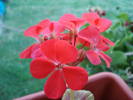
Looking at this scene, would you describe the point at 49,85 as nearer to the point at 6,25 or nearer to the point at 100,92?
the point at 100,92

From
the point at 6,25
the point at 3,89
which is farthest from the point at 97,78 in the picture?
the point at 6,25

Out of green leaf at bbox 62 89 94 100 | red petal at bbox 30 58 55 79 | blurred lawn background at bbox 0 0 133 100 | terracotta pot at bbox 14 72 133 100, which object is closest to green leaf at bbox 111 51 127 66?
blurred lawn background at bbox 0 0 133 100

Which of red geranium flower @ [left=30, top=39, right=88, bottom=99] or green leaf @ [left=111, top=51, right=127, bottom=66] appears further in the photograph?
green leaf @ [left=111, top=51, right=127, bottom=66]

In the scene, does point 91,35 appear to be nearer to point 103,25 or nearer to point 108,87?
point 103,25

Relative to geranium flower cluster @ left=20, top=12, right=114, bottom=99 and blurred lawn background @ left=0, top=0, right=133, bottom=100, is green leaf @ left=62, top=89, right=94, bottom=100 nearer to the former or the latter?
geranium flower cluster @ left=20, top=12, right=114, bottom=99

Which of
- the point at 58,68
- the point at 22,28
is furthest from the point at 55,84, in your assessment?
the point at 22,28


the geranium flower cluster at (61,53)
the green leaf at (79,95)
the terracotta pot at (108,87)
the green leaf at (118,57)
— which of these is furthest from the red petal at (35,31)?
the green leaf at (118,57)

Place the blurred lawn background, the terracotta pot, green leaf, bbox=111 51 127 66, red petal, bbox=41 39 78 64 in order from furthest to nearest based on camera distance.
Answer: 1. the blurred lawn background
2. green leaf, bbox=111 51 127 66
3. the terracotta pot
4. red petal, bbox=41 39 78 64
